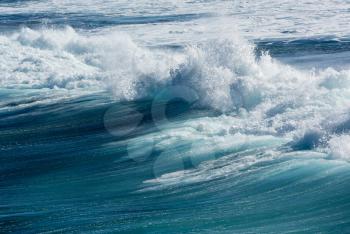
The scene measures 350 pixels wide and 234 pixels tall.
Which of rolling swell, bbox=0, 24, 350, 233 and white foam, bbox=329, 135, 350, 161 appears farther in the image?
white foam, bbox=329, 135, 350, 161

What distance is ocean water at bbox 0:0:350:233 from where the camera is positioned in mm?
11664

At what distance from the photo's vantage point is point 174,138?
52.1 ft

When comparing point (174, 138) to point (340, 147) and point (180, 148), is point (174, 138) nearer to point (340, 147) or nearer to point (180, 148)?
point (180, 148)

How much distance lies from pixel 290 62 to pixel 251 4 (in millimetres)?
19493

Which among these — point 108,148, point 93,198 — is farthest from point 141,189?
point 108,148

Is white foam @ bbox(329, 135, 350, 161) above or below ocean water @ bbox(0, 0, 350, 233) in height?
above

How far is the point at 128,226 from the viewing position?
444 inches

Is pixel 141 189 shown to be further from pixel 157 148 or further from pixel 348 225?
pixel 348 225

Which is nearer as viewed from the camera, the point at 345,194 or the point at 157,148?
the point at 345,194

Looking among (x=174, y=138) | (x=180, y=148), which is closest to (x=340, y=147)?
(x=180, y=148)

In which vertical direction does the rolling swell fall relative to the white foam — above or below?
below

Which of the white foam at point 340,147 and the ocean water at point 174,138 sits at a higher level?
the white foam at point 340,147

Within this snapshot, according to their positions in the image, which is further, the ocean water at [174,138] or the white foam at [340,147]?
the white foam at [340,147]

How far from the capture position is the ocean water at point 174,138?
11.7 meters
